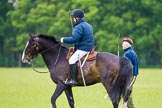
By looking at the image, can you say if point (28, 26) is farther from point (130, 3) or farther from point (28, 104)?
point (28, 104)

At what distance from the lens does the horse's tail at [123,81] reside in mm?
14734

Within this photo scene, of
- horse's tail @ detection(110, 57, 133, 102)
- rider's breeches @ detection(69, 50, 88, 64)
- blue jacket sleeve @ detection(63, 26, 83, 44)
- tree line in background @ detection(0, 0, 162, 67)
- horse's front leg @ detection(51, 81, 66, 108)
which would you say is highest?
blue jacket sleeve @ detection(63, 26, 83, 44)

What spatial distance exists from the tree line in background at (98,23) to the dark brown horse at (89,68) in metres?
47.4

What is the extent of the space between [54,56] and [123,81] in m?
1.96

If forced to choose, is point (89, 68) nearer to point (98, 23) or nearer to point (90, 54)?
point (90, 54)

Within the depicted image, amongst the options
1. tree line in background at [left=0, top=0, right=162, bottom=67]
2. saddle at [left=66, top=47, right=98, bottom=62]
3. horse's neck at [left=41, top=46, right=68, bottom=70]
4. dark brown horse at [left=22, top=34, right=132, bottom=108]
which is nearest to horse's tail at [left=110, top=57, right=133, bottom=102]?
dark brown horse at [left=22, top=34, right=132, bottom=108]

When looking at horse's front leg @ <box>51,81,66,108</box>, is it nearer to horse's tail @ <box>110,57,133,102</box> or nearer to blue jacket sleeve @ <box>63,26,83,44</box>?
blue jacket sleeve @ <box>63,26,83,44</box>

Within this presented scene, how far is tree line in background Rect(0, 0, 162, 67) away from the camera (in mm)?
64500

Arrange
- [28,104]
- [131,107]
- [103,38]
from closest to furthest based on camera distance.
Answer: [131,107]
[28,104]
[103,38]

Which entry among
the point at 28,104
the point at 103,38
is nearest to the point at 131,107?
the point at 28,104

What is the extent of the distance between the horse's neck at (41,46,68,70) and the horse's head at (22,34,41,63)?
251 millimetres

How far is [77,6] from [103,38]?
5134mm

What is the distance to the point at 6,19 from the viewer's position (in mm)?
70875

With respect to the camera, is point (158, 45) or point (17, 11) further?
point (17, 11)
